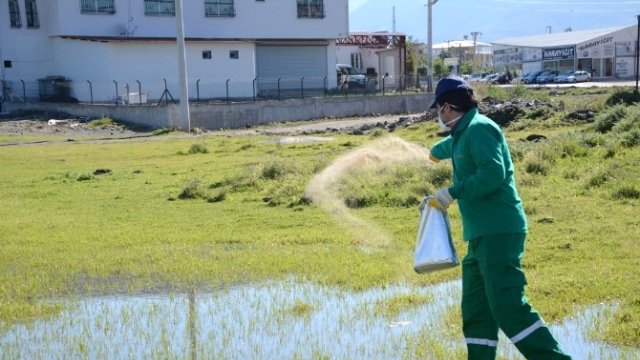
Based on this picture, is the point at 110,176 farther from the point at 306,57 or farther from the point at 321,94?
the point at 306,57

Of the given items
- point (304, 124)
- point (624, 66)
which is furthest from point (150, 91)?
point (624, 66)

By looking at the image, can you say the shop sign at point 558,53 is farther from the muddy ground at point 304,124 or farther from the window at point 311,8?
the muddy ground at point 304,124

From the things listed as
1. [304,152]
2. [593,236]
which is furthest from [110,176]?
[593,236]

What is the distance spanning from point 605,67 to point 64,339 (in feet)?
294

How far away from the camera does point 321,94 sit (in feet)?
167

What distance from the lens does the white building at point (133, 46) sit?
44906 millimetres

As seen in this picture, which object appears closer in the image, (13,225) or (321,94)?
(13,225)

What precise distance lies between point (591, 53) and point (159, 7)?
56.0 meters

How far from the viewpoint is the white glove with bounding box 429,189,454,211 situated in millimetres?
5816

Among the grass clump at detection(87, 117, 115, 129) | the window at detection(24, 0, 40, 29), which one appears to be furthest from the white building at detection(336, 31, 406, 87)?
the grass clump at detection(87, 117, 115, 129)

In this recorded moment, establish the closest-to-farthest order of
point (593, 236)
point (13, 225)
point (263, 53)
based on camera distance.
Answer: point (593, 236), point (13, 225), point (263, 53)

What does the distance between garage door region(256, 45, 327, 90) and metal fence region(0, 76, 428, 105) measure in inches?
75.6

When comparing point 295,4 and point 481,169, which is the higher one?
point 295,4

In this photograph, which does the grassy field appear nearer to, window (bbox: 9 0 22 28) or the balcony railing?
window (bbox: 9 0 22 28)
